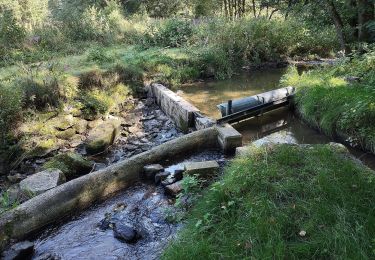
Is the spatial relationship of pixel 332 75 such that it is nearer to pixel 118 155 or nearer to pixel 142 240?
pixel 118 155

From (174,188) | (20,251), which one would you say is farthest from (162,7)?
(20,251)

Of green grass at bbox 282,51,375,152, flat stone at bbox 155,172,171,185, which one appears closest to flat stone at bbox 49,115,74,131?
flat stone at bbox 155,172,171,185

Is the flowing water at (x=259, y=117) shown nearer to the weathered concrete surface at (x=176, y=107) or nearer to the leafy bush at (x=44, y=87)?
the weathered concrete surface at (x=176, y=107)

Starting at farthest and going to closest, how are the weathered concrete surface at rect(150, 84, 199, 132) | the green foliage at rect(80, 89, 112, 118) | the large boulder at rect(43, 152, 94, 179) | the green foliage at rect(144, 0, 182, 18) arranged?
the green foliage at rect(144, 0, 182, 18) → the green foliage at rect(80, 89, 112, 118) → the weathered concrete surface at rect(150, 84, 199, 132) → the large boulder at rect(43, 152, 94, 179)

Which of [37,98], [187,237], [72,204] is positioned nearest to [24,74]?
[37,98]

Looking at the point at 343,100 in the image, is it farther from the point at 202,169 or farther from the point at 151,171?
the point at 151,171

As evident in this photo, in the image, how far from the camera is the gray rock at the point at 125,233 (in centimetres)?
402

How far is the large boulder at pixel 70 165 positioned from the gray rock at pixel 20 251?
188 centimetres

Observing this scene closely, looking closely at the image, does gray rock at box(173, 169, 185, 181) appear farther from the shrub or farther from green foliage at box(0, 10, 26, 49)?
green foliage at box(0, 10, 26, 49)

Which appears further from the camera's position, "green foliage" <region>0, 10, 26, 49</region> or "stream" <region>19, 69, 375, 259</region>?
"green foliage" <region>0, 10, 26, 49</region>

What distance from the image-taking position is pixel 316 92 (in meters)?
7.55

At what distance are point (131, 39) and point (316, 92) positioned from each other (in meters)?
9.20

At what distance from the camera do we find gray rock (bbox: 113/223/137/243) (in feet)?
13.2

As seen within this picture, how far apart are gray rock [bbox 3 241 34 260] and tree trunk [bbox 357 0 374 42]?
342 inches
